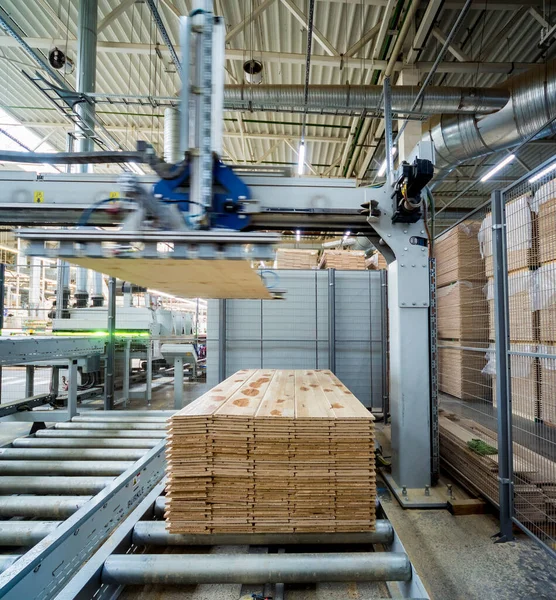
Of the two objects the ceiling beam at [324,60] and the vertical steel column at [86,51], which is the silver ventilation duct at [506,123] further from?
the vertical steel column at [86,51]

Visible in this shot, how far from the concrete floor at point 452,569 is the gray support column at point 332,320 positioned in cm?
337

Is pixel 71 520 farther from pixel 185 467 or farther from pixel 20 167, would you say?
pixel 20 167

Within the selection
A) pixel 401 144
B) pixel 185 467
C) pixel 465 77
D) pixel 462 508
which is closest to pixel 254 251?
pixel 185 467

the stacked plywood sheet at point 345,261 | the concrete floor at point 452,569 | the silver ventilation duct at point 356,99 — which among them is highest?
the silver ventilation duct at point 356,99

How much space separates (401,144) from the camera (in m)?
6.96

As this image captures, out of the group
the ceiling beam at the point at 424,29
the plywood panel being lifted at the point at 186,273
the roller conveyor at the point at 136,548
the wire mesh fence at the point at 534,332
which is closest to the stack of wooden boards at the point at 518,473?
the wire mesh fence at the point at 534,332

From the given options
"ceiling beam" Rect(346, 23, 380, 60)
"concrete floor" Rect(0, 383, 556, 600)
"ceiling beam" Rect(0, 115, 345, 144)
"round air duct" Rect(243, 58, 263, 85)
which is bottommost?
"concrete floor" Rect(0, 383, 556, 600)

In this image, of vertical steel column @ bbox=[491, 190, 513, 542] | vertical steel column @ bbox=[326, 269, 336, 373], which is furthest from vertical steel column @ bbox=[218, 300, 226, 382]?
vertical steel column @ bbox=[491, 190, 513, 542]

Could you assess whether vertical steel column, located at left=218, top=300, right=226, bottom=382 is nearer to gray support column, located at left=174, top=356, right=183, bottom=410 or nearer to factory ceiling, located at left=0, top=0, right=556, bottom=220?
gray support column, located at left=174, top=356, right=183, bottom=410

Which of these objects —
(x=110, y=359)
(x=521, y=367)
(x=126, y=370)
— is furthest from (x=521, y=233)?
(x=126, y=370)

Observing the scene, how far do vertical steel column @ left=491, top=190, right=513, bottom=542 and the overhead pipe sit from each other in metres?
1.56

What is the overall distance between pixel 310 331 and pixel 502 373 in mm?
4027

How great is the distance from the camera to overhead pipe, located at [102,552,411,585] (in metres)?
1.75

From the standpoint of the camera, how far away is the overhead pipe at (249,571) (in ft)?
5.75
